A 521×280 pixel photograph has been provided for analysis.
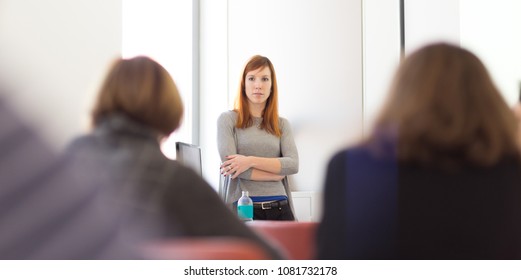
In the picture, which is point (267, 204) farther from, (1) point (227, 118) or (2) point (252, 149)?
(1) point (227, 118)

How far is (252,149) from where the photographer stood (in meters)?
1.65

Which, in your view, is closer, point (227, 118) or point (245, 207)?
point (245, 207)

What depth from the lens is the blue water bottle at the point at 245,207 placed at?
5.08 ft

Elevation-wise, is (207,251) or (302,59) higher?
(302,59)

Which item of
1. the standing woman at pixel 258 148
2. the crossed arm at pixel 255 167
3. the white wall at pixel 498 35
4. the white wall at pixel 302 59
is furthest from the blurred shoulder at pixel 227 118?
the white wall at pixel 302 59

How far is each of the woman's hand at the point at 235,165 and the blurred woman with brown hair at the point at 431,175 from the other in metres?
→ 0.71

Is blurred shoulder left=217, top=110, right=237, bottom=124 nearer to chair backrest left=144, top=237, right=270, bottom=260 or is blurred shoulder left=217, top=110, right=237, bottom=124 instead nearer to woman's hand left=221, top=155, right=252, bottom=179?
woman's hand left=221, top=155, right=252, bottom=179

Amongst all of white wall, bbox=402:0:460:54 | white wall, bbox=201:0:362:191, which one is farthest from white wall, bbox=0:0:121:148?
white wall, bbox=201:0:362:191

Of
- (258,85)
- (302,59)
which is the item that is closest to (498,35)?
(258,85)

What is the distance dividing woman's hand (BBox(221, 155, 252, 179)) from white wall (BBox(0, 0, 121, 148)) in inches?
16.4

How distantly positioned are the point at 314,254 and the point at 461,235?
0.23 meters

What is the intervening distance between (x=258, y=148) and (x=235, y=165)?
0.12 m
